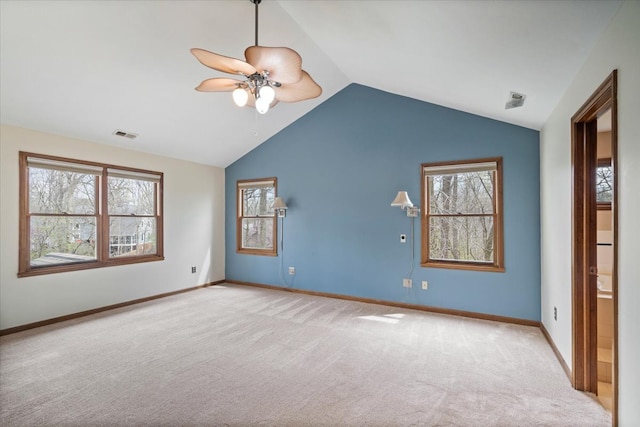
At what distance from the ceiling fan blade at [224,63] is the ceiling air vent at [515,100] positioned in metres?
2.44

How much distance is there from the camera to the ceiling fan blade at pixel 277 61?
2.00 metres

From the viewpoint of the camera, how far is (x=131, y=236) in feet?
16.1

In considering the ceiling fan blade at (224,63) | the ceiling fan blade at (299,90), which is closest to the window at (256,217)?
the ceiling fan blade at (299,90)

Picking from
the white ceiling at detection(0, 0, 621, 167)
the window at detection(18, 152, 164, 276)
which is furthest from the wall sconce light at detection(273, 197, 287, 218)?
the window at detection(18, 152, 164, 276)

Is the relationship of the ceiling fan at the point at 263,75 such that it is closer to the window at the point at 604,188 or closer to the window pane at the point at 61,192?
the window pane at the point at 61,192

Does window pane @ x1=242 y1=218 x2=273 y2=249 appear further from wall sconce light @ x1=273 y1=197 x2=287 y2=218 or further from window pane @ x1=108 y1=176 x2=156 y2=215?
window pane @ x1=108 y1=176 x2=156 y2=215

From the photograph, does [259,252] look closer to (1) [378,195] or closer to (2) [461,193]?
(1) [378,195]

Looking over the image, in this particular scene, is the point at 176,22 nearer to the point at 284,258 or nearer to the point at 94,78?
the point at 94,78

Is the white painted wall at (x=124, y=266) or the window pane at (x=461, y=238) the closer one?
the white painted wall at (x=124, y=266)

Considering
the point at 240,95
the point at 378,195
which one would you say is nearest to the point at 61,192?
the point at 240,95

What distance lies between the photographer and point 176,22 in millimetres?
2877

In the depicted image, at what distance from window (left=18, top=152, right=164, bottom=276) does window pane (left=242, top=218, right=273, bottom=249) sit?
5.19 feet

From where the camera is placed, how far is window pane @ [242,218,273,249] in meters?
5.95

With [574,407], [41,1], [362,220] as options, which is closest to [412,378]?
[574,407]
